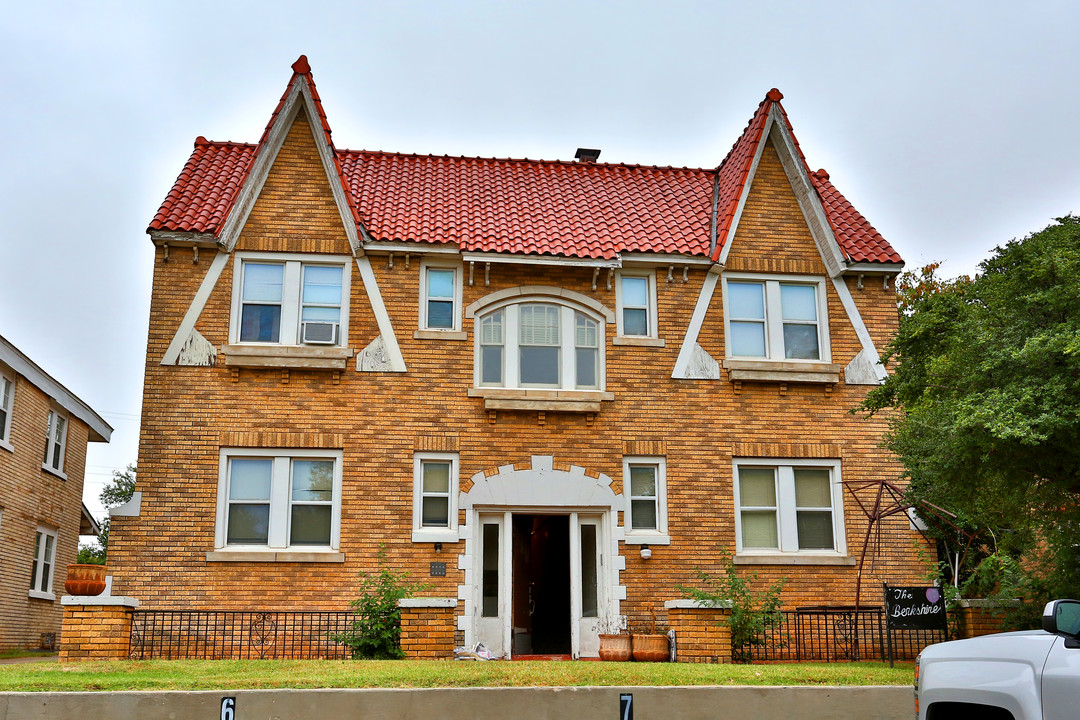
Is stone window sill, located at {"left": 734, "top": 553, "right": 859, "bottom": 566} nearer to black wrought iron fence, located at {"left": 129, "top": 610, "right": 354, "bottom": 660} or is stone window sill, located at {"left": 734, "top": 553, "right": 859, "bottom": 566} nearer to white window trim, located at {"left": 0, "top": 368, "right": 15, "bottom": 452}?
black wrought iron fence, located at {"left": 129, "top": 610, "right": 354, "bottom": 660}

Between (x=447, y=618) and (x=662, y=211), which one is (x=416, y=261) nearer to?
(x=662, y=211)

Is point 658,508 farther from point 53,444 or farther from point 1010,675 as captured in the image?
point 53,444

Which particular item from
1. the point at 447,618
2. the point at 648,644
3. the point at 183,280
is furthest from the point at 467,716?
the point at 183,280

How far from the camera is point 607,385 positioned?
18.3 m

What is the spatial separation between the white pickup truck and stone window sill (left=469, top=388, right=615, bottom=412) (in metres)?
11.3

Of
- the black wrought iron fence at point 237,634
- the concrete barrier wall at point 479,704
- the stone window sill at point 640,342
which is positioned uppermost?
the stone window sill at point 640,342

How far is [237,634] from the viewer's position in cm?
1647

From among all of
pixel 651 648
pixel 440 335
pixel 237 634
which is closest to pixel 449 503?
pixel 440 335

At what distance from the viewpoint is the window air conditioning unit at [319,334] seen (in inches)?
702

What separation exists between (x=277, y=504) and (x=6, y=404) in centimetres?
1079

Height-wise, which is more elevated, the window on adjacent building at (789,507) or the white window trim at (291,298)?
the white window trim at (291,298)

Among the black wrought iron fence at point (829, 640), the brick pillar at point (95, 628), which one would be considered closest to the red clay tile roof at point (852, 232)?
the black wrought iron fence at point (829, 640)

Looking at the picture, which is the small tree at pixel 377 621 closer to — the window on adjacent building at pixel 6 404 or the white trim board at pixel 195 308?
the white trim board at pixel 195 308

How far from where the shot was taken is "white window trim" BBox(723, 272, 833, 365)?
18906 mm
